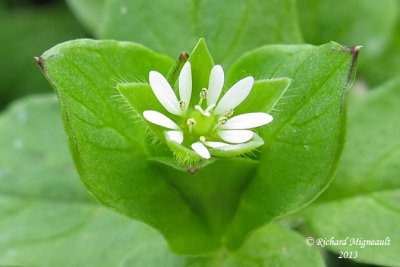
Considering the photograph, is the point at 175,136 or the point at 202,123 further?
the point at 202,123

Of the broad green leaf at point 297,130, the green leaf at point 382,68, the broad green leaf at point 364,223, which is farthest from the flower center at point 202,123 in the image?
the green leaf at point 382,68

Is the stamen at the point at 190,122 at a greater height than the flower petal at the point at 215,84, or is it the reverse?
the flower petal at the point at 215,84

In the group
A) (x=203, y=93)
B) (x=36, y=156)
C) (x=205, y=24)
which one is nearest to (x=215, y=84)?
(x=203, y=93)

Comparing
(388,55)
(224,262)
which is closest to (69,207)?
(224,262)

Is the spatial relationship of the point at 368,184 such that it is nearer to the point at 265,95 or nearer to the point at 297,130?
the point at 297,130

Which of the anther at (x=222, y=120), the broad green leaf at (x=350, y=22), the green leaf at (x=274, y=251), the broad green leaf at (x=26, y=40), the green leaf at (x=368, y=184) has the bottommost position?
the broad green leaf at (x=26, y=40)

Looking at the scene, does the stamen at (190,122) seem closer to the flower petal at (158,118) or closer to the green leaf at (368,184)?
the flower petal at (158,118)
